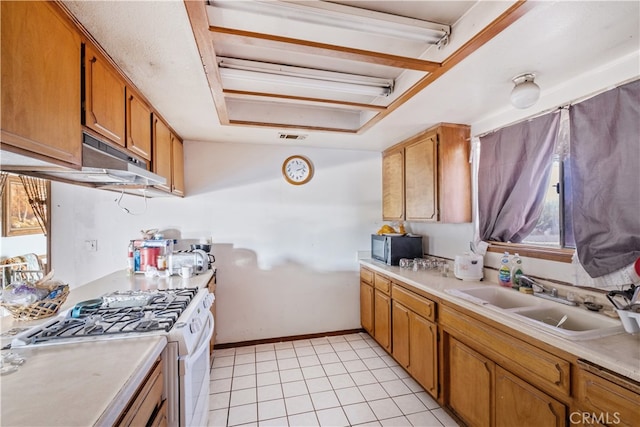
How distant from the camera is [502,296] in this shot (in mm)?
1969

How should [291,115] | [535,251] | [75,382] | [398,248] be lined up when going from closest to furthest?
[75,382], [535,251], [291,115], [398,248]

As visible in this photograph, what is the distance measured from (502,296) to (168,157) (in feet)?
9.35

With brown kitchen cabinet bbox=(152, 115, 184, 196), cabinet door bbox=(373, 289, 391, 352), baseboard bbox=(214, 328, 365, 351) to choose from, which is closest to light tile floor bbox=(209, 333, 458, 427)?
baseboard bbox=(214, 328, 365, 351)

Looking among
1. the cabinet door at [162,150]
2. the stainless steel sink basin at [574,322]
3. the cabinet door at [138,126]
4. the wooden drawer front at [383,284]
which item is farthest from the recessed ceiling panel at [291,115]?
the stainless steel sink basin at [574,322]

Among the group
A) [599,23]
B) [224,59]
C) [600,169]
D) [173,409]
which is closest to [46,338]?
[173,409]

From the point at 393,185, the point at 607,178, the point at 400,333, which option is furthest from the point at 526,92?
the point at 400,333

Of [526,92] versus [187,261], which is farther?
[187,261]

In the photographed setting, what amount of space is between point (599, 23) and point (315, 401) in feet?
8.86

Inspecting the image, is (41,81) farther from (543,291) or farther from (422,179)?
(543,291)

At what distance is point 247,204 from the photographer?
308cm

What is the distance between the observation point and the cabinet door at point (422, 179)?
2.47 meters

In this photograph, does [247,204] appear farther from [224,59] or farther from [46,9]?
[46,9]

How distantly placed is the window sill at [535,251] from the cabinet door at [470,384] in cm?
80

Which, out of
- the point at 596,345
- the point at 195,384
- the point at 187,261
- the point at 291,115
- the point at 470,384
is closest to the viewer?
the point at 596,345
